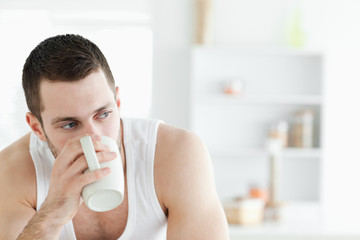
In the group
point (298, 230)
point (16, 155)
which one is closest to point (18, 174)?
point (16, 155)

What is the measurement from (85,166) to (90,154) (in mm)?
46

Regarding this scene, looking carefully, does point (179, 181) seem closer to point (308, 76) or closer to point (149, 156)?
point (149, 156)

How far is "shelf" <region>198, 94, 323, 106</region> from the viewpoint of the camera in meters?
3.57

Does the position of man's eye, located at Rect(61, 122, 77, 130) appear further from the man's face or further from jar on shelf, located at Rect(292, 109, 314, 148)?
jar on shelf, located at Rect(292, 109, 314, 148)

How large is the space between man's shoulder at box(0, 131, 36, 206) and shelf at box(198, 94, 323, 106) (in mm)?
2356

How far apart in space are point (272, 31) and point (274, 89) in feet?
1.38

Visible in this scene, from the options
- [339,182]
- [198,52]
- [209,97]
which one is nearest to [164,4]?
[198,52]

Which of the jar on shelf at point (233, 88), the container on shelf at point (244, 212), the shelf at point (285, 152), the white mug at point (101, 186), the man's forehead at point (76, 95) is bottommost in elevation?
the container on shelf at point (244, 212)

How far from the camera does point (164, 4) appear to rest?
3684 mm

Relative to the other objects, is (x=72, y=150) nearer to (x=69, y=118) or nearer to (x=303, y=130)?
(x=69, y=118)

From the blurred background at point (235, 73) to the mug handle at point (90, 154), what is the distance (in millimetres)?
2583

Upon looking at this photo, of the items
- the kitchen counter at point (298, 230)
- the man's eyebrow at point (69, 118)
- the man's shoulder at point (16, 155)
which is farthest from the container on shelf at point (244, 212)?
the man's eyebrow at point (69, 118)

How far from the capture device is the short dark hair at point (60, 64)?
1079 millimetres

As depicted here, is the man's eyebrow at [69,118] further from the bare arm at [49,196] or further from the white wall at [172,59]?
the white wall at [172,59]
